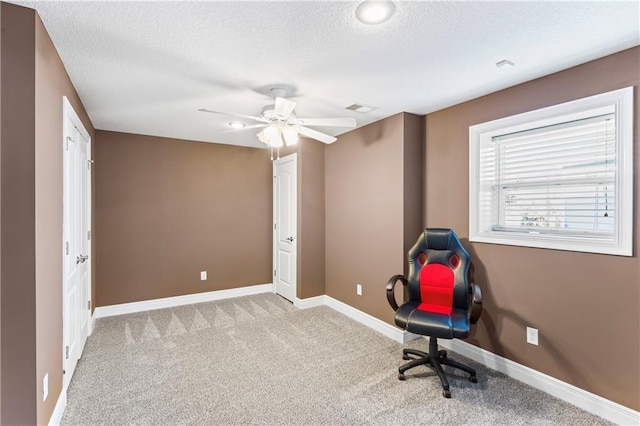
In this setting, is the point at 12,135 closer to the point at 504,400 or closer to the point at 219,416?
the point at 219,416

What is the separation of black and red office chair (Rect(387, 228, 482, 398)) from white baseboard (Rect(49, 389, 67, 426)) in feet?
7.68

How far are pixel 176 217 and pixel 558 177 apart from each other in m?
4.32

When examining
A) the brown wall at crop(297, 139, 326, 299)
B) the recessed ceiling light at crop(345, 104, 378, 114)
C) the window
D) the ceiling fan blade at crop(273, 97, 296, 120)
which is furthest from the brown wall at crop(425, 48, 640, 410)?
the brown wall at crop(297, 139, 326, 299)

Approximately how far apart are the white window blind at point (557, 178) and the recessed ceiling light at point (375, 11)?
164 centimetres

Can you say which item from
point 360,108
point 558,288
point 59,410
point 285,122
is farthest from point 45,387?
point 558,288

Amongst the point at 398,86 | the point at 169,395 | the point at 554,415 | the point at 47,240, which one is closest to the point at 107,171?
the point at 47,240

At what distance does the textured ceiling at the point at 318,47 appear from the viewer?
160 cm

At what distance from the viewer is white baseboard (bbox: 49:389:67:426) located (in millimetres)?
1929

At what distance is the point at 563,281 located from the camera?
2.29 m

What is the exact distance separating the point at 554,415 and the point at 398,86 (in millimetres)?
2586

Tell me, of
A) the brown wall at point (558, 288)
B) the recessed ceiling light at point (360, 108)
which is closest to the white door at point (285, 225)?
the recessed ceiling light at point (360, 108)

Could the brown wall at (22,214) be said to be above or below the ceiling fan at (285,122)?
below

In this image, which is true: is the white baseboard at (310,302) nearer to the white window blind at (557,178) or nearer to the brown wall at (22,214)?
the white window blind at (557,178)

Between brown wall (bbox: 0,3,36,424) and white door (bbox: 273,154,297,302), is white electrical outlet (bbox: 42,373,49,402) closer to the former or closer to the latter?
brown wall (bbox: 0,3,36,424)
